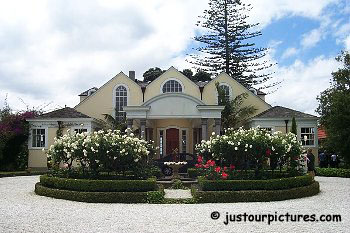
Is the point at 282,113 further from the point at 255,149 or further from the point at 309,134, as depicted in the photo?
the point at 255,149

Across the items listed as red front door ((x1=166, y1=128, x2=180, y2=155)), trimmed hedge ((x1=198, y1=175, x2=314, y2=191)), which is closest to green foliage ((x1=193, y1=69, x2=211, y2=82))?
red front door ((x1=166, y1=128, x2=180, y2=155))

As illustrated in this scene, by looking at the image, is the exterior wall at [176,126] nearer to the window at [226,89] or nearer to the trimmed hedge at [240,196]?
the window at [226,89]

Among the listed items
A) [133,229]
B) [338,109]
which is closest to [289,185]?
[133,229]

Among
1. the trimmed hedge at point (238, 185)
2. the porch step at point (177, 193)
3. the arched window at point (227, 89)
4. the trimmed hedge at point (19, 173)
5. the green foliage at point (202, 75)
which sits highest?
the green foliage at point (202, 75)

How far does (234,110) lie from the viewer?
32156mm

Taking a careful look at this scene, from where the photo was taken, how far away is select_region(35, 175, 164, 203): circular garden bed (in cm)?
1420

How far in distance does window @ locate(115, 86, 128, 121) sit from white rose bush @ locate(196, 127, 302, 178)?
16.0 m

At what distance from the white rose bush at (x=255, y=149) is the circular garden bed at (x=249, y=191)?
143 cm

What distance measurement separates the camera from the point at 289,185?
→ 1535cm

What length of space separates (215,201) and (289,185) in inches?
121

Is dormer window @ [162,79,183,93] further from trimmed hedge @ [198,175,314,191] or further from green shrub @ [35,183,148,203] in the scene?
green shrub @ [35,183,148,203]

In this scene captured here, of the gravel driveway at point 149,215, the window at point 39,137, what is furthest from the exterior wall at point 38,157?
the gravel driveway at point 149,215

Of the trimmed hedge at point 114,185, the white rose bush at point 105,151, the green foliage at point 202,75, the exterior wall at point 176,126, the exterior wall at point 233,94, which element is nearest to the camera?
the trimmed hedge at point 114,185

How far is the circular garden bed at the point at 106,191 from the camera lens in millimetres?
14203
